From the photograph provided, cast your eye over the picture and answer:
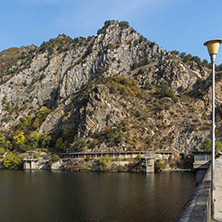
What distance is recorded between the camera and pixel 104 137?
125m

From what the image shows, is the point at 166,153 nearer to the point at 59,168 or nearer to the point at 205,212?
the point at 59,168

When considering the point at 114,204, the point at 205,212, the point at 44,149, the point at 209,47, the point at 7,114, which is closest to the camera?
the point at 205,212

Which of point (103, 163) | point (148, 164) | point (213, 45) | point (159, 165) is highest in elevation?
point (213, 45)

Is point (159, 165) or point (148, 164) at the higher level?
point (148, 164)

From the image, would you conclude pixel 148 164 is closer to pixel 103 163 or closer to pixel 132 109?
pixel 103 163

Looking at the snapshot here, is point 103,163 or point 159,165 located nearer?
point 159,165

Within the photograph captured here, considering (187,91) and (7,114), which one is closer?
(187,91)

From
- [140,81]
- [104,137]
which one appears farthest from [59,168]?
[140,81]

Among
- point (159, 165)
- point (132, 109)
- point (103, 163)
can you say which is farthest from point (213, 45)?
point (132, 109)

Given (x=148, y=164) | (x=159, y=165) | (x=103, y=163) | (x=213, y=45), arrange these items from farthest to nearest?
(x=103, y=163)
(x=159, y=165)
(x=148, y=164)
(x=213, y=45)

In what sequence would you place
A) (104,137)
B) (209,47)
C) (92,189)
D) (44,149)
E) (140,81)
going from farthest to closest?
(140,81) < (44,149) < (104,137) < (92,189) < (209,47)

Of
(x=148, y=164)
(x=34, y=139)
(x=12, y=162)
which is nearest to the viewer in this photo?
(x=148, y=164)

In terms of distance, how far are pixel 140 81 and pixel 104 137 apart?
226ft

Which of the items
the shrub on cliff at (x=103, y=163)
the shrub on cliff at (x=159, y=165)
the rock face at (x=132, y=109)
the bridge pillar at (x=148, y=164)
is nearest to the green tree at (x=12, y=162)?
the rock face at (x=132, y=109)
